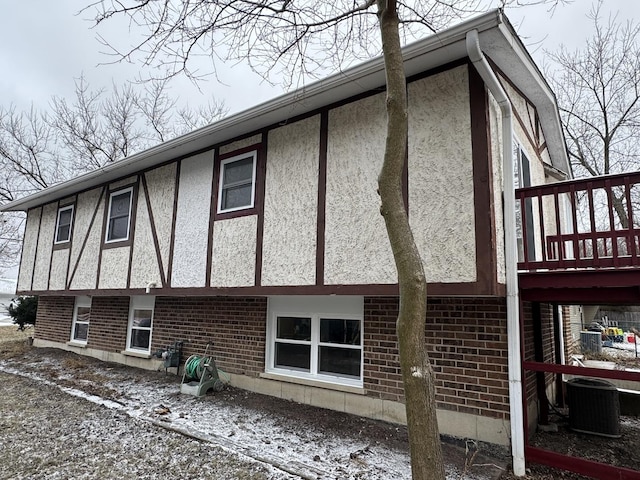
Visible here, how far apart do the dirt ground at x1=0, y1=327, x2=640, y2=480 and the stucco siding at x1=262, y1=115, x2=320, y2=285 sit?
6.80 ft

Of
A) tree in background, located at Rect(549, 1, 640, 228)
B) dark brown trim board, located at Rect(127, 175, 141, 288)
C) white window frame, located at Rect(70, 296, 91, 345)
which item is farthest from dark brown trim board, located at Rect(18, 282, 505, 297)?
tree in background, located at Rect(549, 1, 640, 228)

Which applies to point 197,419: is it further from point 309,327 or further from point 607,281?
point 607,281

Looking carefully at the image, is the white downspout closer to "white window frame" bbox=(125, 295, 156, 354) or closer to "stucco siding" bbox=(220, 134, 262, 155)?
"stucco siding" bbox=(220, 134, 262, 155)

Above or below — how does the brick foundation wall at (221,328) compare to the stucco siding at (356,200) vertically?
below

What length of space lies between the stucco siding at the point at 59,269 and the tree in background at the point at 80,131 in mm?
12106

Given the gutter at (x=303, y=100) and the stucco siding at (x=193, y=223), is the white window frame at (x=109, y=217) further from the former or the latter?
the stucco siding at (x=193, y=223)

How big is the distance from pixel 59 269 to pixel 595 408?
42.0ft

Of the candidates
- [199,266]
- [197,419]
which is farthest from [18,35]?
[197,419]

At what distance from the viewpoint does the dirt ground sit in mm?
4454

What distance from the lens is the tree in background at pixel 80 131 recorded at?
68.4ft

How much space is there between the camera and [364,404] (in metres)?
5.83

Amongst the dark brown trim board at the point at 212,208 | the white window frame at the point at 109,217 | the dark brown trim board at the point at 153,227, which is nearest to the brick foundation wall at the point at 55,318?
the white window frame at the point at 109,217

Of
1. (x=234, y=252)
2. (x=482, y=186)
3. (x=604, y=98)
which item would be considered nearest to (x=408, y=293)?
(x=482, y=186)

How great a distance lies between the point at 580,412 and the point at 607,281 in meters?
2.71
